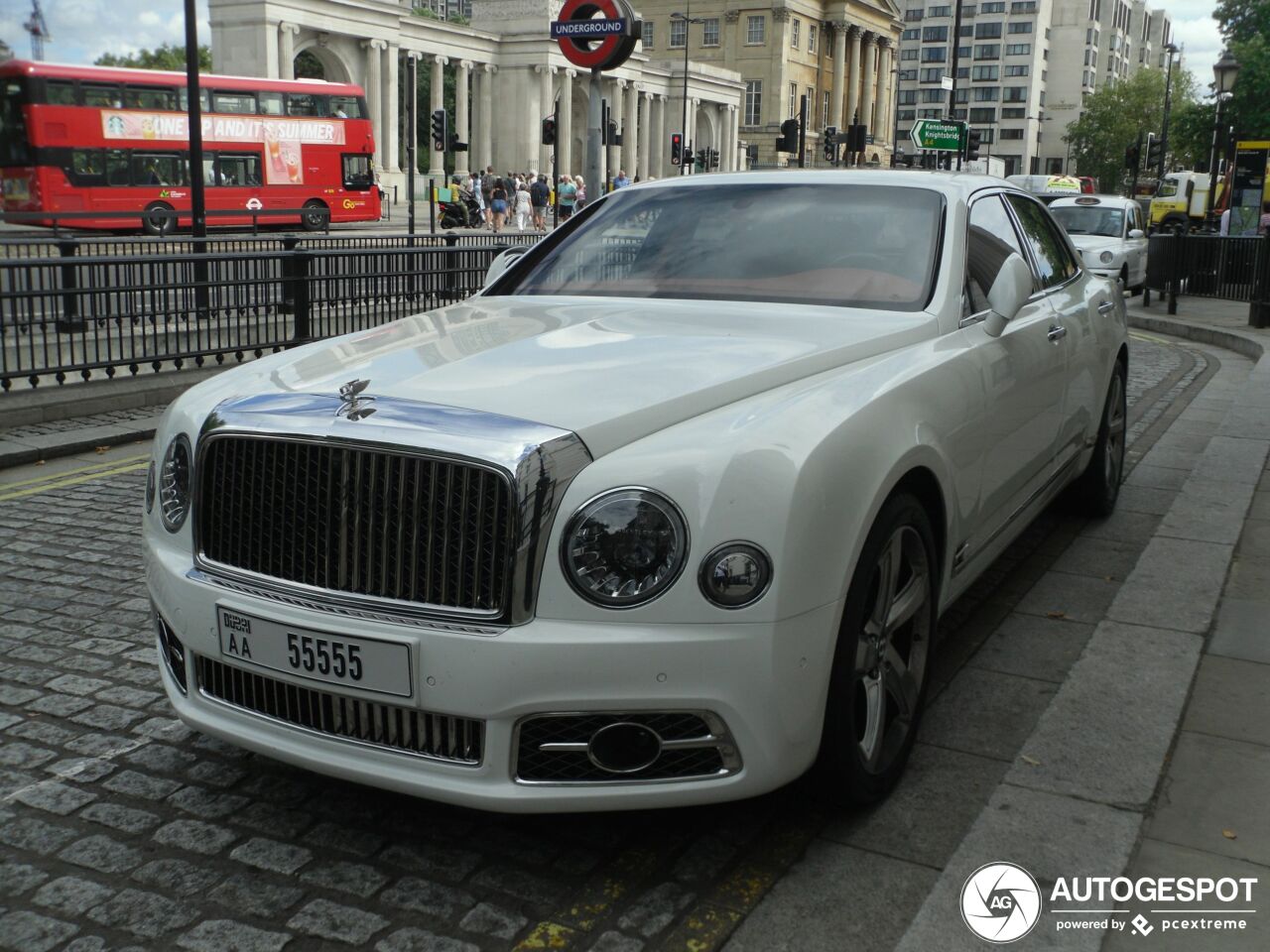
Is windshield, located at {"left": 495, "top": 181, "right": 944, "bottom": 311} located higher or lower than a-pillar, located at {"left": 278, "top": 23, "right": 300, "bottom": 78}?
lower

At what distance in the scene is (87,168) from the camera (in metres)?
33.6

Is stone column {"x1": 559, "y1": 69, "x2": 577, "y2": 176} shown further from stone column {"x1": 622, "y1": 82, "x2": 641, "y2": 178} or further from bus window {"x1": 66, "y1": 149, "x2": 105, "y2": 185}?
bus window {"x1": 66, "y1": 149, "x2": 105, "y2": 185}

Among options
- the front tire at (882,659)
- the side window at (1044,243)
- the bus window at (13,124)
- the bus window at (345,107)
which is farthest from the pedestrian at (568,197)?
the front tire at (882,659)

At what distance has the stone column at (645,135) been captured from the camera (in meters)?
97.8

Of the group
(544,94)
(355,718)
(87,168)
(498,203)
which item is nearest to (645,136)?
(544,94)

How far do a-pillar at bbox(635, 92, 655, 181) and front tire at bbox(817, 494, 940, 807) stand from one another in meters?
96.0

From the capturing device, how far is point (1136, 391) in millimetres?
11500

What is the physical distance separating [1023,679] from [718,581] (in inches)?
79.1

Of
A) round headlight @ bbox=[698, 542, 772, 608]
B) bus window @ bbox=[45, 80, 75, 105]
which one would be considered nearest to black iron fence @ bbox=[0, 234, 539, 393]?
round headlight @ bbox=[698, 542, 772, 608]

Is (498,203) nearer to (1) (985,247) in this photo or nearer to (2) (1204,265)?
(2) (1204,265)

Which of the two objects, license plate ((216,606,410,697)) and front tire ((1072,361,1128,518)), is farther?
front tire ((1072,361,1128,518))

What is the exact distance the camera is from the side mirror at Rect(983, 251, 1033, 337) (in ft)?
13.5

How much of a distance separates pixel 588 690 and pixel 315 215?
39043 millimetres
